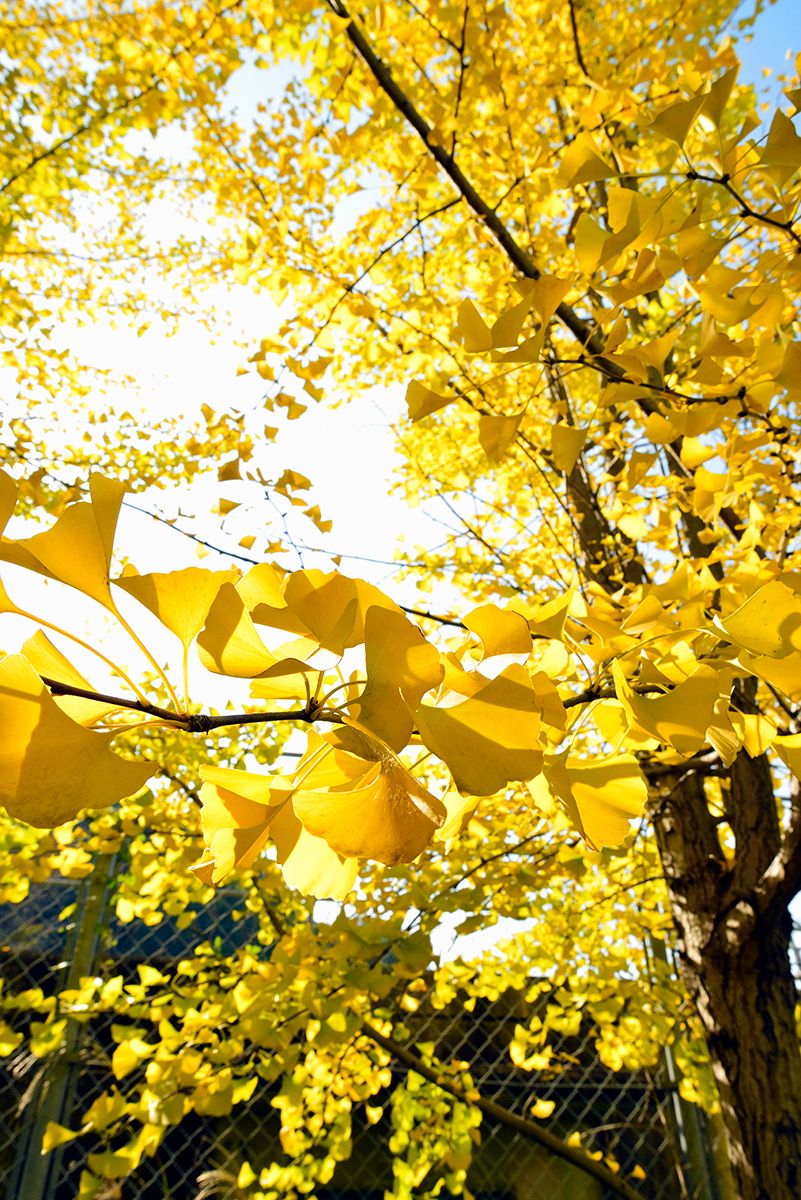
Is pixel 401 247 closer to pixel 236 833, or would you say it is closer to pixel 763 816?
pixel 763 816

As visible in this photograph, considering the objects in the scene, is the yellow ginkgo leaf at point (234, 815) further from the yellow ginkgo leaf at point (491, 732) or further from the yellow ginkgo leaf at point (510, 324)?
the yellow ginkgo leaf at point (510, 324)

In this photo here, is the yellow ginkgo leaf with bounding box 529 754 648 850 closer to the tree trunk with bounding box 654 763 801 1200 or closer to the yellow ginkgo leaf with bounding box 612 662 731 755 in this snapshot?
the yellow ginkgo leaf with bounding box 612 662 731 755

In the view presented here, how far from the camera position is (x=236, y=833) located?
0.99 ft

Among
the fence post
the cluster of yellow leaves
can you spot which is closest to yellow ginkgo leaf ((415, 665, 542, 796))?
the cluster of yellow leaves

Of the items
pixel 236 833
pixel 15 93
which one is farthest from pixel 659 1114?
pixel 15 93

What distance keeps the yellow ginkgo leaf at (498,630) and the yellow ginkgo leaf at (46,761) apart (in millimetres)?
132

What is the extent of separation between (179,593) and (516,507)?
2.15 meters

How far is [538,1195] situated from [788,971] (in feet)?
3.13

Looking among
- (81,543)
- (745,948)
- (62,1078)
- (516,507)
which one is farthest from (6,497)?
(516,507)

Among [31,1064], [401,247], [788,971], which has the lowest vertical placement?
[31,1064]

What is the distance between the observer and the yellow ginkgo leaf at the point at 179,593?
0.31 metres

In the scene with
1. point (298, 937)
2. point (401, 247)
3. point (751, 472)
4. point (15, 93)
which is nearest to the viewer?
point (751, 472)

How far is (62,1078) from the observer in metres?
1.55

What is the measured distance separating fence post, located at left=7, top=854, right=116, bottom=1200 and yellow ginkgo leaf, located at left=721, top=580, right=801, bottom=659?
169cm
